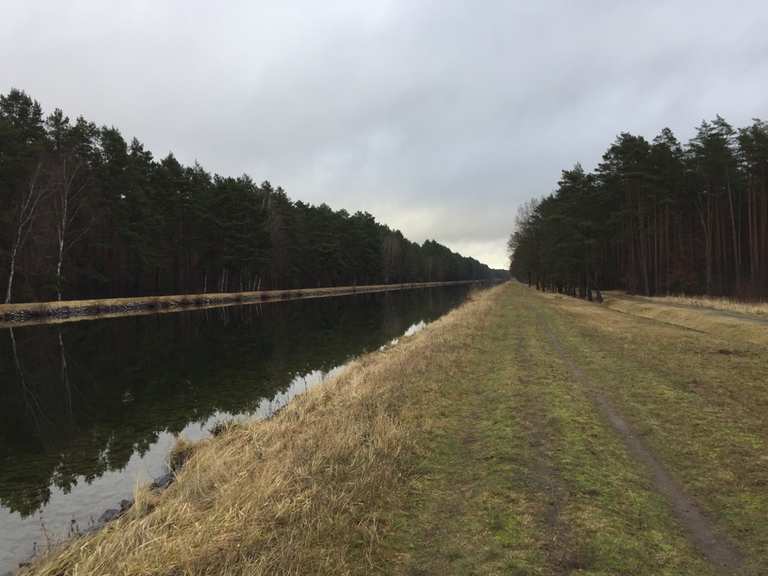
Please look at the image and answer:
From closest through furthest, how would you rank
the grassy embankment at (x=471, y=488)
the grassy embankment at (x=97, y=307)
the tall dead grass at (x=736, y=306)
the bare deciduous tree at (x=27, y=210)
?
the grassy embankment at (x=471, y=488)
the tall dead grass at (x=736, y=306)
the grassy embankment at (x=97, y=307)
the bare deciduous tree at (x=27, y=210)

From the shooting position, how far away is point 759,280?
43.0 m

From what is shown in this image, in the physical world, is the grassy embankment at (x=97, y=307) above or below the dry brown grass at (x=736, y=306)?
above

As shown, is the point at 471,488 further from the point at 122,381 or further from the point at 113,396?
the point at 122,381

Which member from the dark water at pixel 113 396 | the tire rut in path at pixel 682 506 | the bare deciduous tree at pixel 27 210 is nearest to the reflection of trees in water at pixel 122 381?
the dark water at pixel 113 396

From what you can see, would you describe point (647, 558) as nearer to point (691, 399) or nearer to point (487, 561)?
point (487, 561)

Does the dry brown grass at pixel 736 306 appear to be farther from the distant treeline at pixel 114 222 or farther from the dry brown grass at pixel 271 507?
the distant treeline at pixel 114 222

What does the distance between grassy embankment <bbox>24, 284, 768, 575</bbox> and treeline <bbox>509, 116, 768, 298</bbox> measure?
41372 mm

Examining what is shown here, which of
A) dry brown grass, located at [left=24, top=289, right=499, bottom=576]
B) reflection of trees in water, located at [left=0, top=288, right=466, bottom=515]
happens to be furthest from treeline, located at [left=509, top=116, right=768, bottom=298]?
dry brown grass, located at [left=24, top=289, right=499, bottom=576]

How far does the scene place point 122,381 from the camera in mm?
18422

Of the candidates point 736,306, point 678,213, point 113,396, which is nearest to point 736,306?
point 736,306

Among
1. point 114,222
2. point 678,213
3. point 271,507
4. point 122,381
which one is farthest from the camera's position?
point 678,213

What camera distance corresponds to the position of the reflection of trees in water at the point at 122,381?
10734mm

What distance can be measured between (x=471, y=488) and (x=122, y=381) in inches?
626

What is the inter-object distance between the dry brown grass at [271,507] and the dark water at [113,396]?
156 centimetres
